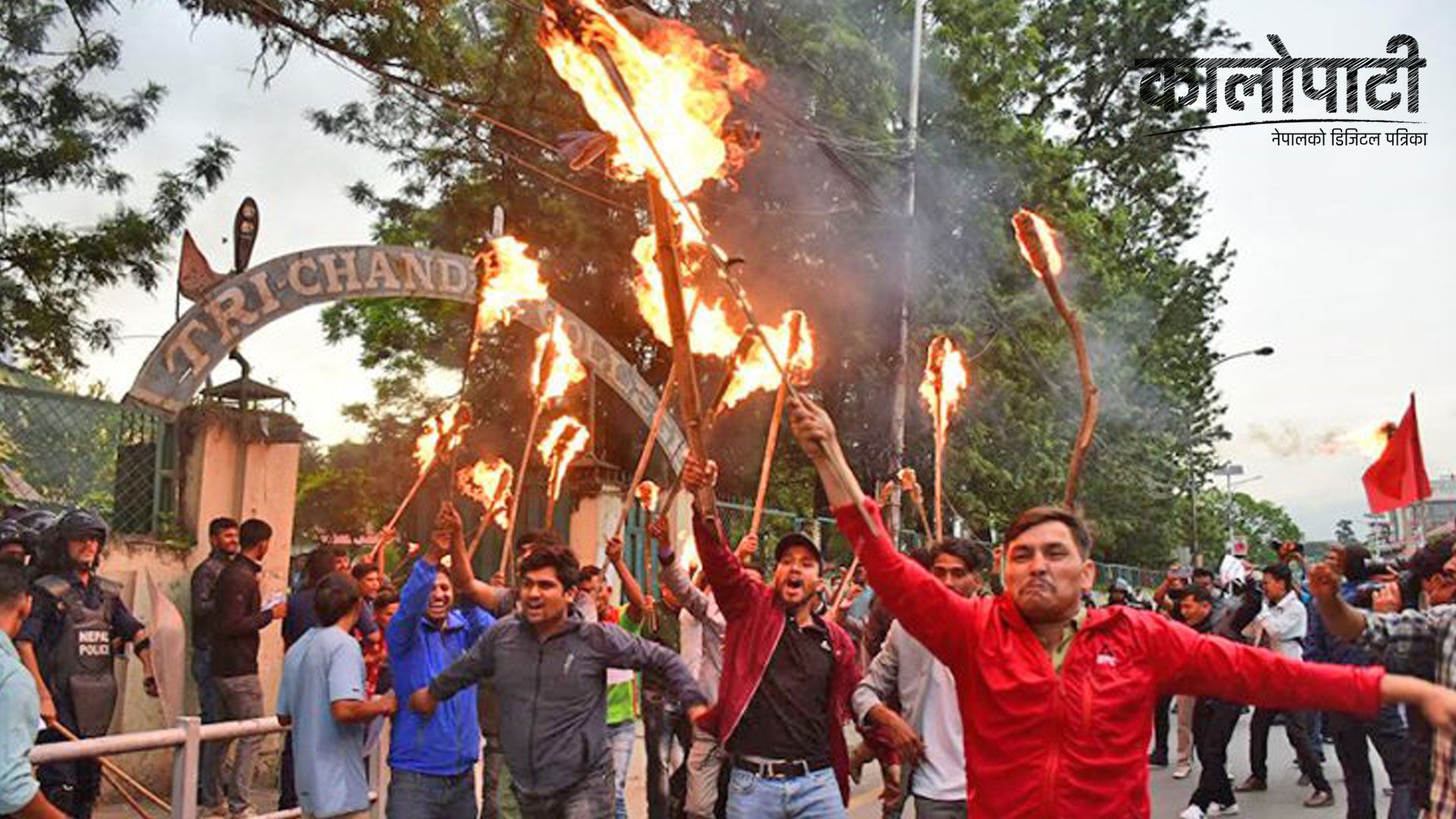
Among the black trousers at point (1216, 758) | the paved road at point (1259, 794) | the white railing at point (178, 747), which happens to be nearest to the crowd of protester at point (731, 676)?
the white railing at point (178, 747)

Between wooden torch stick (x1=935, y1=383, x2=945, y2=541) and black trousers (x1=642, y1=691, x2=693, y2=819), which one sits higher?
wooden torch stick (x1=935, y1=383, x2=945, y2=541)

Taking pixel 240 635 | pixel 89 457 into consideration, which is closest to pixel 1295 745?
pixel 240 635

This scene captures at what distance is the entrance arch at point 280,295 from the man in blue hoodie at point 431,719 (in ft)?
15.1

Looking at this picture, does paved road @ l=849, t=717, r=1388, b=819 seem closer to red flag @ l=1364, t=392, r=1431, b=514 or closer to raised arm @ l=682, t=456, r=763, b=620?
red flag @ l=1364, t=392, r=1431, b=514

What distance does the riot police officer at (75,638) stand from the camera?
6.62 metres

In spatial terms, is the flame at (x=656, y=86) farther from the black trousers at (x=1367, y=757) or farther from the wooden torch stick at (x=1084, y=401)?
the black trousers at (x=1367, y=757)

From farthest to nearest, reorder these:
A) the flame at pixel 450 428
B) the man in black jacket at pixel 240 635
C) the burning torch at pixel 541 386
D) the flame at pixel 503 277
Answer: the flame at pixel 503 277 < the man in black jacket at pixel 240 635 < the burning torch at pixel 541 386 < the flame at pixel 450 428

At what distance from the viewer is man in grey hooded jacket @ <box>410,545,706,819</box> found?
541cm

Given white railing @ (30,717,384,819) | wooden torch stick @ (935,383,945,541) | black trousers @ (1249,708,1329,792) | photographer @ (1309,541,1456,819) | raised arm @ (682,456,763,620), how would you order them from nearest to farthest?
photographer @ (1309,541,1456,819), raised arm @ (682,456,763,620), white railing @ (30,717,384,819), wooden torch stick @ (935,383,945,541), black trousers @ (1249,708,1329,792)

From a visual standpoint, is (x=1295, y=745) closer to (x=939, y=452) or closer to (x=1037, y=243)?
(x=939, y=452)

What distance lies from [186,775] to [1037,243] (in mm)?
4255

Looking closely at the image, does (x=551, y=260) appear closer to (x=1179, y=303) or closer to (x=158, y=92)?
(x=158, y=92)

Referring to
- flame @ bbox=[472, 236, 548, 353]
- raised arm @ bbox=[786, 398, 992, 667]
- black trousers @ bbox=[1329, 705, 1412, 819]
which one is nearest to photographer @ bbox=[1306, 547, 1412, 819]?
black trousers @ bbox=[1329, 705, 1412, 819]

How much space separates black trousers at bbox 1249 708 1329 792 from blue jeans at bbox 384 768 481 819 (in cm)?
706
